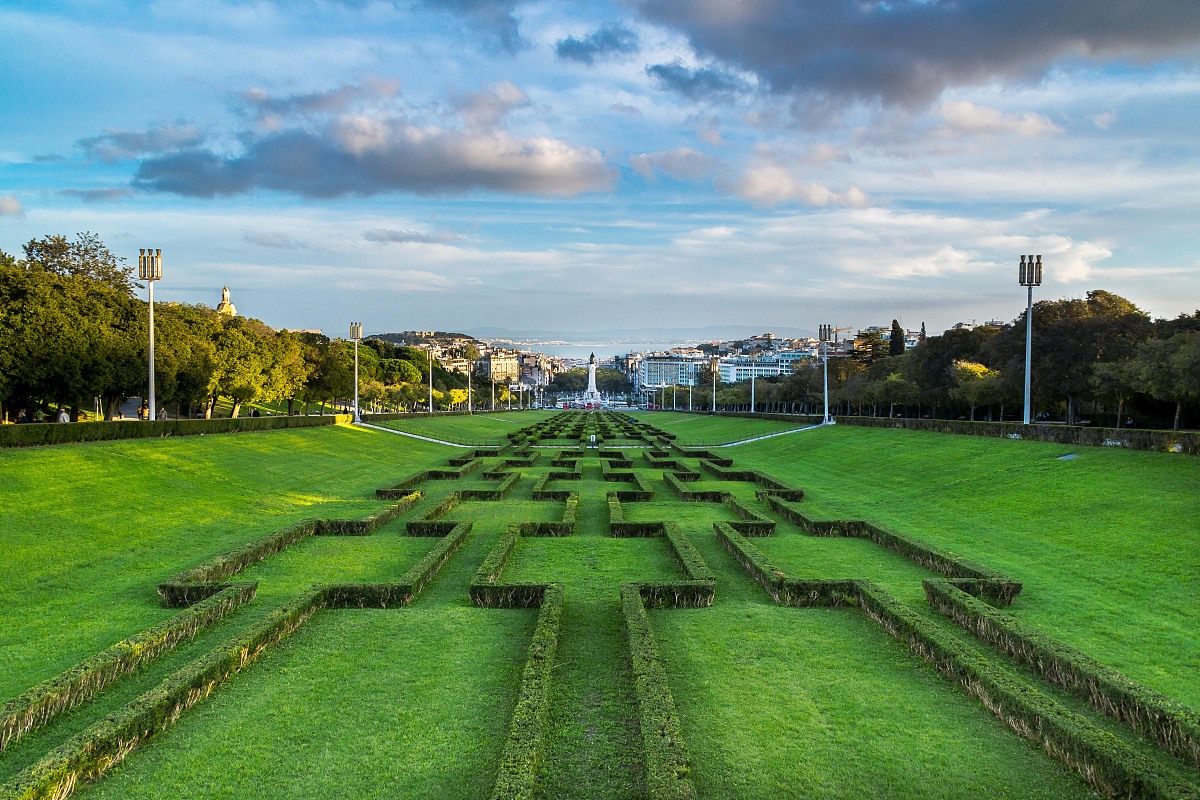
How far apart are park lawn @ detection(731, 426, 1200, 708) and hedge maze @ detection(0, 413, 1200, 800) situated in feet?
3.40

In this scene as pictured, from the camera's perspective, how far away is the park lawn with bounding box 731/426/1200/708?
9008mm

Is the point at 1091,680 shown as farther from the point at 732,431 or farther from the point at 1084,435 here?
the point at 732,431

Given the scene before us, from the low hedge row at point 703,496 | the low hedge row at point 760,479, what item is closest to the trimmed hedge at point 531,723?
the low hedge row at point 703,496

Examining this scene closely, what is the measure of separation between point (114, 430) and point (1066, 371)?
147ft

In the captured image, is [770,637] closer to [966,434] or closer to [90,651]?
[90,651]

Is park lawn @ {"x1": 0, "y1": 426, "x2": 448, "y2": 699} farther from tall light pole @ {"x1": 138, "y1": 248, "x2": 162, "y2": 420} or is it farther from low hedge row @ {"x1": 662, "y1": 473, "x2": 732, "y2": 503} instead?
low hedge row @ {"x1": 662, "y1": 473, "x2": 732, "y2": 503}

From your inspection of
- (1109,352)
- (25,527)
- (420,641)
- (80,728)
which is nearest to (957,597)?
(420,641)

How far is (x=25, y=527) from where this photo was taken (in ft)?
42.1

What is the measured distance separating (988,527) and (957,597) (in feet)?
25.2

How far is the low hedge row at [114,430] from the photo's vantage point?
18.7m

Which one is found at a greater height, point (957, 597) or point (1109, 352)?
point (1109, 352)

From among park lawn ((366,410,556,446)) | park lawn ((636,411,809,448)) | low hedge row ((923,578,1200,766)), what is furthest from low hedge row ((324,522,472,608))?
park lawn ((636,411,809,448))

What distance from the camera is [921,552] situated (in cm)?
1291

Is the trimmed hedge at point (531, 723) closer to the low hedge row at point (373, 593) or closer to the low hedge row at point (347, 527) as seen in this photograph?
the low hedge row at point (373, 593)
